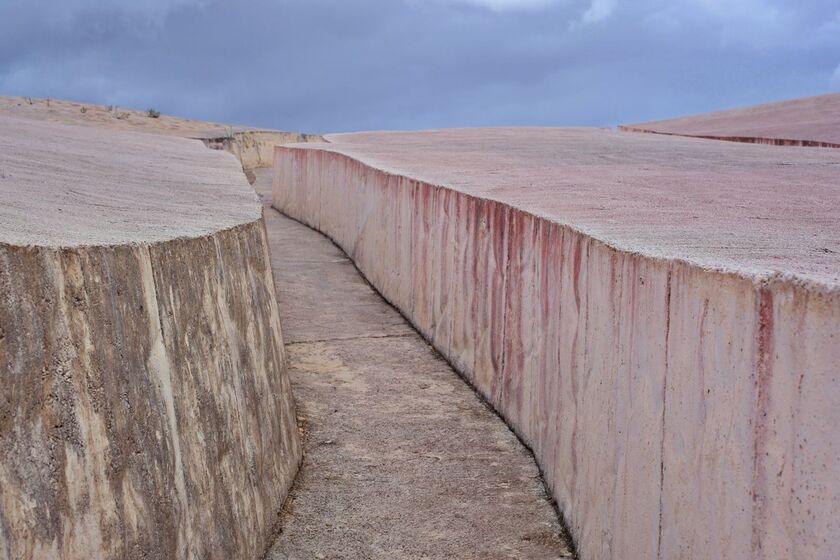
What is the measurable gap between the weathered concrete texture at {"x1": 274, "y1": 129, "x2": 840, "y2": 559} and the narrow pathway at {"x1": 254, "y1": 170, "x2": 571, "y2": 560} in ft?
0.54

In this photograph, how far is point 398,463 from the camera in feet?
15.6

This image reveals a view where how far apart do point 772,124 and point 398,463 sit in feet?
47.8

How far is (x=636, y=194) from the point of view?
18.3 feet

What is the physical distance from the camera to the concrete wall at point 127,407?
2.48 meters

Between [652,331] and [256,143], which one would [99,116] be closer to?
[256,143]

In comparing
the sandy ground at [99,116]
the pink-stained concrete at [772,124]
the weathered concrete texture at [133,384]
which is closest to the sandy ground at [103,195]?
the weathered concrete texture at [133,384]

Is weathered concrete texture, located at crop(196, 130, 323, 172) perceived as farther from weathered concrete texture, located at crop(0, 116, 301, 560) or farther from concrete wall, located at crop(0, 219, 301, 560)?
concrete wall, located at crop(0, 219, 301, 560)

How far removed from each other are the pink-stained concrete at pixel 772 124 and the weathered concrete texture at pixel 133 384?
11155mm

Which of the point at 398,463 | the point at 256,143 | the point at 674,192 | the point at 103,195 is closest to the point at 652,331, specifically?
the point at 398,463

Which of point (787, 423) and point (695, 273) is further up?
point (695, 273)

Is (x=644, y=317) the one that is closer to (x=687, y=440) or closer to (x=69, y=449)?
(x=687, y=440)

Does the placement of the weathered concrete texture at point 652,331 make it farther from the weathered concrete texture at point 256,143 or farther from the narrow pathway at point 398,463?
the weathered concrete texture at point 256,143

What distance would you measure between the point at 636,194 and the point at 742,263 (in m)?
2.86

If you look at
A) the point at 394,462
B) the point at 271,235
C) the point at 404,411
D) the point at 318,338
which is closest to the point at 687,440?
the point at 394,462
